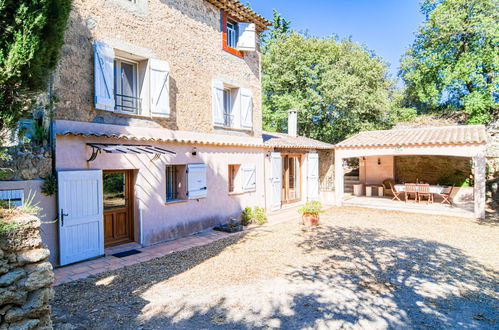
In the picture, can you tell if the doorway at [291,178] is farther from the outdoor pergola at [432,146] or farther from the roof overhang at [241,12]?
the roof overhang at [241,12]

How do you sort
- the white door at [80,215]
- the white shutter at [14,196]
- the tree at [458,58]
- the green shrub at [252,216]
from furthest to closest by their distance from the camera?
1. the tree at [458,58]
2. the green shrub at [252,216]
3. the white door at [80,215]
4. the white shutter at [14,196]

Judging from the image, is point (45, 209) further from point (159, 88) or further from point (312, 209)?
point (312, 209)

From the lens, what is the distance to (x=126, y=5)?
7.59 m

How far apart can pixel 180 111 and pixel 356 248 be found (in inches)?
245

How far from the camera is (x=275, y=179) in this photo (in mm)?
12812

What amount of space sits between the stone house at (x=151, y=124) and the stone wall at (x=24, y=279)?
3.21m

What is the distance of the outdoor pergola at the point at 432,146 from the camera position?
11109 mm

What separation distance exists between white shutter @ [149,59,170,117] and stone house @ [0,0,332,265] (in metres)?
0.03

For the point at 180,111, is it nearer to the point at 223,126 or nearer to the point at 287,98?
→ the point at 223,126

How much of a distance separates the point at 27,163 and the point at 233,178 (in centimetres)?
672

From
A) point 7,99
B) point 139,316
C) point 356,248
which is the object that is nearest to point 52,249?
point 139,316

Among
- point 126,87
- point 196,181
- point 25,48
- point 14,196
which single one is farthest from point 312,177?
point 25,48

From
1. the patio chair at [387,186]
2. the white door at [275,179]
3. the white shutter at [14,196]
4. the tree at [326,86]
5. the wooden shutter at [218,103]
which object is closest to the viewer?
the white shutter at [14,196]

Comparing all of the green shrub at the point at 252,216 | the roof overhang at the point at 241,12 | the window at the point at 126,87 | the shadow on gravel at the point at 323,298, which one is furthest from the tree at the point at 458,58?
the window at the point at 126,87
